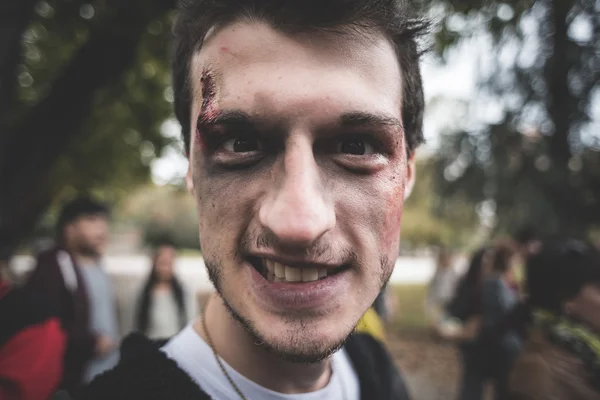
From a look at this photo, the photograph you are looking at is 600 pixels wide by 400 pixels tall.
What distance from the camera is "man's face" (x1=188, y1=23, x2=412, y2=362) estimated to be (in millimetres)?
986

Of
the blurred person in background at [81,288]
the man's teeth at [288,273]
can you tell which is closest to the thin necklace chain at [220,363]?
the man's teeth at [288,273]

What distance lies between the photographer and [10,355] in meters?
1.79

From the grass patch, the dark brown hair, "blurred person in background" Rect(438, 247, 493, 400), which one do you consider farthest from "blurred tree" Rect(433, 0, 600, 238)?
the grass patch

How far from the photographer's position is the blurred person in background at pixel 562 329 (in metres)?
2.28

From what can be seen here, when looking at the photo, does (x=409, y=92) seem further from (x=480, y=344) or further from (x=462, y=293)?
(x=462, y=293)

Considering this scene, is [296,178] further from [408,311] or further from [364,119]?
[408,311]

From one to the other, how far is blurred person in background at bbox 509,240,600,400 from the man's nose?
6.88 feet

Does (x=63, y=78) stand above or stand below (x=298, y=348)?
above

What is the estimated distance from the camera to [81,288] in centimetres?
344

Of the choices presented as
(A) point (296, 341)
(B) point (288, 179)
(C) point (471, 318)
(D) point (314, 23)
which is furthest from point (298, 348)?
(C) point (471, 318)

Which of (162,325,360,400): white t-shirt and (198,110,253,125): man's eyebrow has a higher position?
(198,110,253,125): man's eyebrow

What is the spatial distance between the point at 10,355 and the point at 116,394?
1.04 m

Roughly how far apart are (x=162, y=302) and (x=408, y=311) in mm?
10108

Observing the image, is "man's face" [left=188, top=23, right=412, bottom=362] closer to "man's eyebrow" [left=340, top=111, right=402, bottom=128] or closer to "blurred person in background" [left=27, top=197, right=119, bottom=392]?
"man's eyebrow" [left=340, top=111, right=402, bottom=128]
